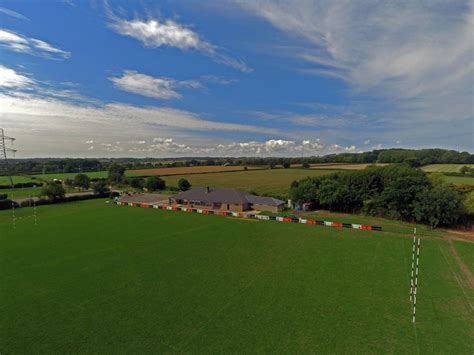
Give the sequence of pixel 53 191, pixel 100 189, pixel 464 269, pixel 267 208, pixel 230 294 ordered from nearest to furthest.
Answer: pixel 230 294 → pixel 464 269 → pixel 267 208 → pixel 53 191 → pixel 100 189

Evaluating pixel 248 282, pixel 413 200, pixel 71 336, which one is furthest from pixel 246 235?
pixel 413 200

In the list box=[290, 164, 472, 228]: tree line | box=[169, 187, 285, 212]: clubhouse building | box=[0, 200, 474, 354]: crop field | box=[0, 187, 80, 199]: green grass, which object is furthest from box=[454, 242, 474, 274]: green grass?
box=[0, 187, 80, 199]: green grass

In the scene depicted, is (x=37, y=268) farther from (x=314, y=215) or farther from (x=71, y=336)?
(x=314, y=215)

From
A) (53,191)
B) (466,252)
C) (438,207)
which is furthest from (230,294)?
(53,191)

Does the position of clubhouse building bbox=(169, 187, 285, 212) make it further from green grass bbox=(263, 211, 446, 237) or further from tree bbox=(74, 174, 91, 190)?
tree bbox=(74, 174, 91, 190)

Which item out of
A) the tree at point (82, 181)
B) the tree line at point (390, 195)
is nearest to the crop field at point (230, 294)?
the tree line at point (390, 195)

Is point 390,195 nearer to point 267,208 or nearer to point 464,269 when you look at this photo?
point 464,269

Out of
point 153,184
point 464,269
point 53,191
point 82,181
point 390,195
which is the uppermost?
point 390,195
